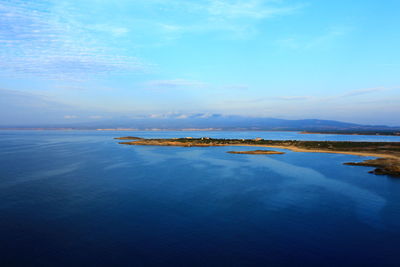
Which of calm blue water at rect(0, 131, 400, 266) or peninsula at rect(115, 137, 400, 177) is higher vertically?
peninsula at rect(115, 137, 400, 177)

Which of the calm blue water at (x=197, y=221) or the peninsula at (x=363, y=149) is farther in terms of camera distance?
the peninsula at (x=363, y=149)

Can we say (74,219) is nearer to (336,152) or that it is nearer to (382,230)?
(382,230)

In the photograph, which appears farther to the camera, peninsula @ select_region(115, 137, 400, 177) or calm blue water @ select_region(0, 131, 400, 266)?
peninsula @ select_region(115, 137, 400, 177)

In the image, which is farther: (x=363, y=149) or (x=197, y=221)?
(x=363, y=149)

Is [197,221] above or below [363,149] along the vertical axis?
below

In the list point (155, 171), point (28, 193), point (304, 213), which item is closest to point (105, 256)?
point (304, 213)

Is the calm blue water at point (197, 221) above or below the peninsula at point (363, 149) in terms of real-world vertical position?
below

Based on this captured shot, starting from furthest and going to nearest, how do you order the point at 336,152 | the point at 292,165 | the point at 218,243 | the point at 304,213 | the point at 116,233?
the point at 336,152
the point at 292,165
the point at 304,213
the point at 116,233
the point at 218,243

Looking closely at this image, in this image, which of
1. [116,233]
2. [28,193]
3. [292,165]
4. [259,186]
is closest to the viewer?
[116,233]
